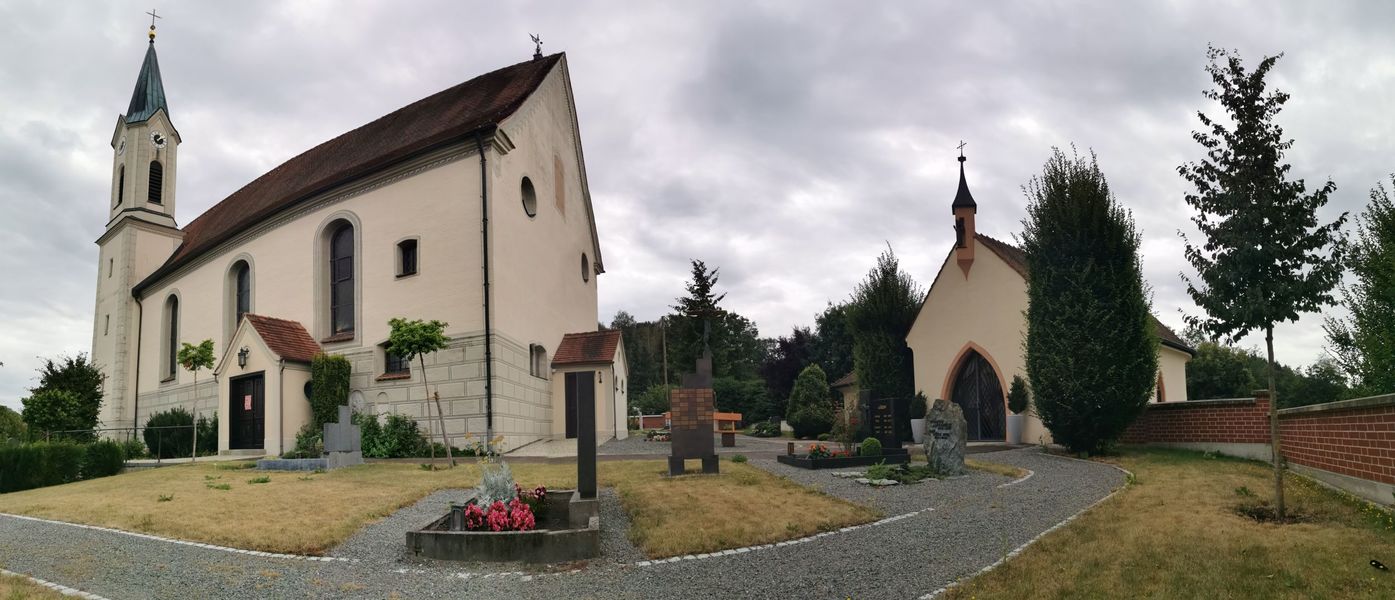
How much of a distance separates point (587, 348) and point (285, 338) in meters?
8.80

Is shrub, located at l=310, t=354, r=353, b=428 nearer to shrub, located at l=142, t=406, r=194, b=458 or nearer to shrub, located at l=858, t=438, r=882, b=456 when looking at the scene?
shrub, located at l=142, t=406, r=194, b=458

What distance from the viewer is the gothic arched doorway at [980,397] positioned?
24.7 m

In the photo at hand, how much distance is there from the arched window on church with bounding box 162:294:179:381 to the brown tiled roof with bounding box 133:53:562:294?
1.21 m

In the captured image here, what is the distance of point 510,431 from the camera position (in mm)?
20828

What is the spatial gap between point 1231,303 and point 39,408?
108 feet

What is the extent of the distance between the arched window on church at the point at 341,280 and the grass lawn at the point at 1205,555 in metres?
21.0

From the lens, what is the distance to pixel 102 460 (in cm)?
1794

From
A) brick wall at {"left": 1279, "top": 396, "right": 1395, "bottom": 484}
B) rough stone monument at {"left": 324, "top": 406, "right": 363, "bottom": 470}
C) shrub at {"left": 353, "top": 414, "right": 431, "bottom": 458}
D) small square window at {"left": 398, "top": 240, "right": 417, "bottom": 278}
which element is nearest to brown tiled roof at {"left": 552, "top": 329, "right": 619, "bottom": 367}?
small square window at {"left": 398, "top": 240, "right": 417, "bottom": 278}

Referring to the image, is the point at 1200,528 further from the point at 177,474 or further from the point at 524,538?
the point at 177,474

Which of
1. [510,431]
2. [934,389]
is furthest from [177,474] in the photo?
[934,389]

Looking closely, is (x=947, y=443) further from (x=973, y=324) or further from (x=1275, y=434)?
(x=973, y=324)

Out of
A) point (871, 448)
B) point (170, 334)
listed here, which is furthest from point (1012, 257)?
point (170, 334)

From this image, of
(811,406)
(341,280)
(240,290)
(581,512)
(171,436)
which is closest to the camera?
(581,512)

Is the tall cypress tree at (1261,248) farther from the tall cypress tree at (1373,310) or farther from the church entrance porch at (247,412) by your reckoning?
the church entrance porch at (247,412)
